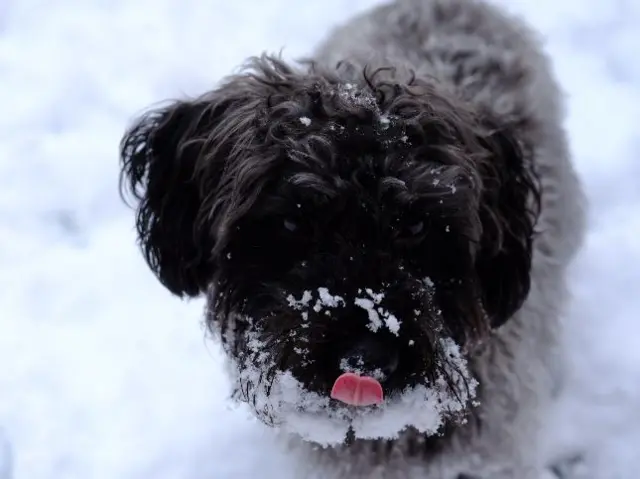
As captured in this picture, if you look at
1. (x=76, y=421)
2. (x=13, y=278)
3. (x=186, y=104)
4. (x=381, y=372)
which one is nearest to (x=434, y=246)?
(x=381, y=372)

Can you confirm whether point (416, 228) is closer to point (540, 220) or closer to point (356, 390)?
point (356, 390)

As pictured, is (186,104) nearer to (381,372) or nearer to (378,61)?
(378,61)

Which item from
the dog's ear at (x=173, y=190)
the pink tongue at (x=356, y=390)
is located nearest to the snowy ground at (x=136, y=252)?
the dog's ear at (x=173, y=190)

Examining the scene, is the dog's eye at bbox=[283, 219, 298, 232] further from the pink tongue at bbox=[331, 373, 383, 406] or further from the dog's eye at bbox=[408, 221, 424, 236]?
the pink tongue at bbox=[331, 373, 383, 406]

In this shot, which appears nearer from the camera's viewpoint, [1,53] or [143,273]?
[143,273]

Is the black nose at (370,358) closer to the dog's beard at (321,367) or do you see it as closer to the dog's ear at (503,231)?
the dog's beard at (321,367)

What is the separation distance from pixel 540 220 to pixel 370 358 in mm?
1375

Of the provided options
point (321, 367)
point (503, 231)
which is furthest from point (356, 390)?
point (503, 231)

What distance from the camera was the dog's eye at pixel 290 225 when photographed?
6.88ft

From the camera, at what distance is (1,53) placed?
4.68 meters

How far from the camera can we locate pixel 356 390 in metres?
1.94

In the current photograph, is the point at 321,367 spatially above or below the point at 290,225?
below

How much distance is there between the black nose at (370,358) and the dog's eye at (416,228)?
0.30 metres

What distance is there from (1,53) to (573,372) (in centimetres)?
335
